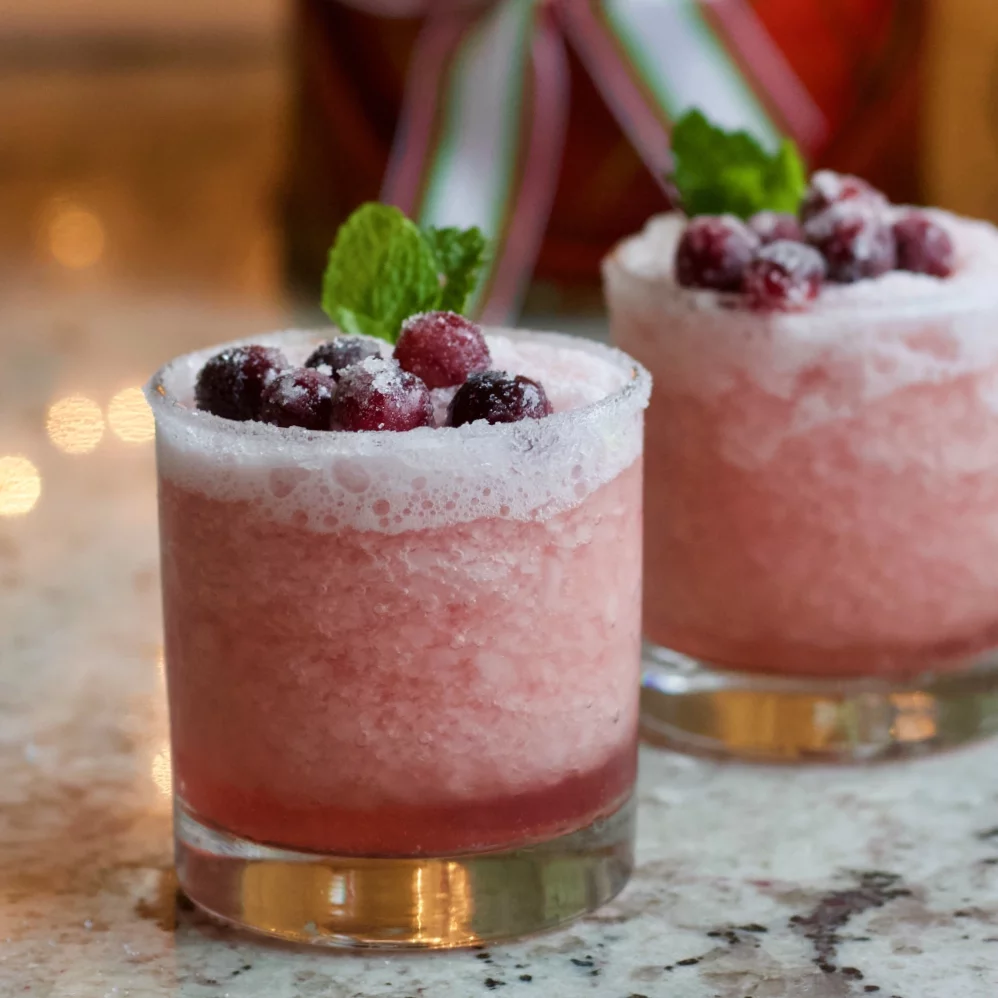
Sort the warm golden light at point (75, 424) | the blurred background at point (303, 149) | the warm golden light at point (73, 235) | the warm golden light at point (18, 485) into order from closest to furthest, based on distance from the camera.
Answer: the warm golden light at point (18, 485)
the warm golden light at point (75, 424)
the blurred background at point (303, 149)
the warm golden light at point (73, 235)

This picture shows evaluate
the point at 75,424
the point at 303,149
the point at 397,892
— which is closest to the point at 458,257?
the point at 397,892

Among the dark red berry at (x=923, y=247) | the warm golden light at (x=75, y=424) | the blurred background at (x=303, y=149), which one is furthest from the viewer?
the blurred background at (x=303, y=149)

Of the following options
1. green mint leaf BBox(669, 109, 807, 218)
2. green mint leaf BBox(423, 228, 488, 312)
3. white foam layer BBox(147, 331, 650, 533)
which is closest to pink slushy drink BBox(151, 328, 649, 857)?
white foam layer BBox(147, 331, 650, 533)

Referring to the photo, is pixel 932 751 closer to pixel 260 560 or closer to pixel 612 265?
pixel 612 265

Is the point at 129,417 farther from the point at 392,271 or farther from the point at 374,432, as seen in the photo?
the point at 374,432

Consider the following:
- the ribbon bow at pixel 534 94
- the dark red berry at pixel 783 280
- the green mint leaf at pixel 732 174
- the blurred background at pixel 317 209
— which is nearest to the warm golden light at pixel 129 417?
the blurred background at pixel 317 209

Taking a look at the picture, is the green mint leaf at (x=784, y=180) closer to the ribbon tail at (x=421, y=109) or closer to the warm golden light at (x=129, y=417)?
the warm golden light at (x=129, y=417)

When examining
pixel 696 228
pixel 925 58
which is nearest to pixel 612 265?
pixel 696 228

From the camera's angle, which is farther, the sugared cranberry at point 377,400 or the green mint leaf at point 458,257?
the green mint leaf at point 458,257
